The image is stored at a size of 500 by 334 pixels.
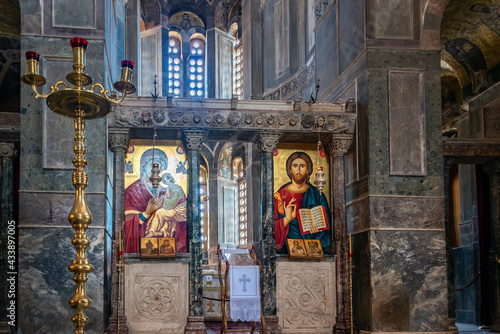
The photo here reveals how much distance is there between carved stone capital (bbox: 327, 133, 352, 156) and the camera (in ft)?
39.3

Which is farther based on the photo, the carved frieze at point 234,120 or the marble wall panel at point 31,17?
the carved frieze at point 234,120

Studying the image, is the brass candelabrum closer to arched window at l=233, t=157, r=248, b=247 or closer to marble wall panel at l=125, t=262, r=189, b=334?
marble wall panel at l=125, t=262, r=189, b=334

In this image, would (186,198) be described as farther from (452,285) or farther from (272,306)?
(452,285)

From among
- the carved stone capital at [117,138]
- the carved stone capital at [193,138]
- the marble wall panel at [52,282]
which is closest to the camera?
the marble wall panel at [52,282]

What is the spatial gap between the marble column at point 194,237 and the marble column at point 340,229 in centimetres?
255

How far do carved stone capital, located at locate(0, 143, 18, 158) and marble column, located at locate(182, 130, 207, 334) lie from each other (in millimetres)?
3545

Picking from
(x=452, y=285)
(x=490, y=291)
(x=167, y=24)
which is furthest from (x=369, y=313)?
(x=167, y=24)

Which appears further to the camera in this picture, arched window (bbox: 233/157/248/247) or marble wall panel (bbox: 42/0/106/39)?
arched window (bbox: 233/157/248/247)

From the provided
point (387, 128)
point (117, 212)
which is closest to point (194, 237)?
point (117, 212)

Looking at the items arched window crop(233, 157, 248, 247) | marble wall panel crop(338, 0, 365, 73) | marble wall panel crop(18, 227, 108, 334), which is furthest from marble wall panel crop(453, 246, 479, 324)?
marble wall panel crop(18, 227, 108, 334)

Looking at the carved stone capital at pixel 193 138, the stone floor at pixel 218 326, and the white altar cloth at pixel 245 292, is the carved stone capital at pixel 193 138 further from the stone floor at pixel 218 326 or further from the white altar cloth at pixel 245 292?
the stone floor at pixel 218 326

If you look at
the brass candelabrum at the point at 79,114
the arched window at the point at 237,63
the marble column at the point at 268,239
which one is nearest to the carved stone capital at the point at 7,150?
the marble column at the point at 268,239

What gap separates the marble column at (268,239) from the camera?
1122 cm

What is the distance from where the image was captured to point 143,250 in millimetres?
11312
